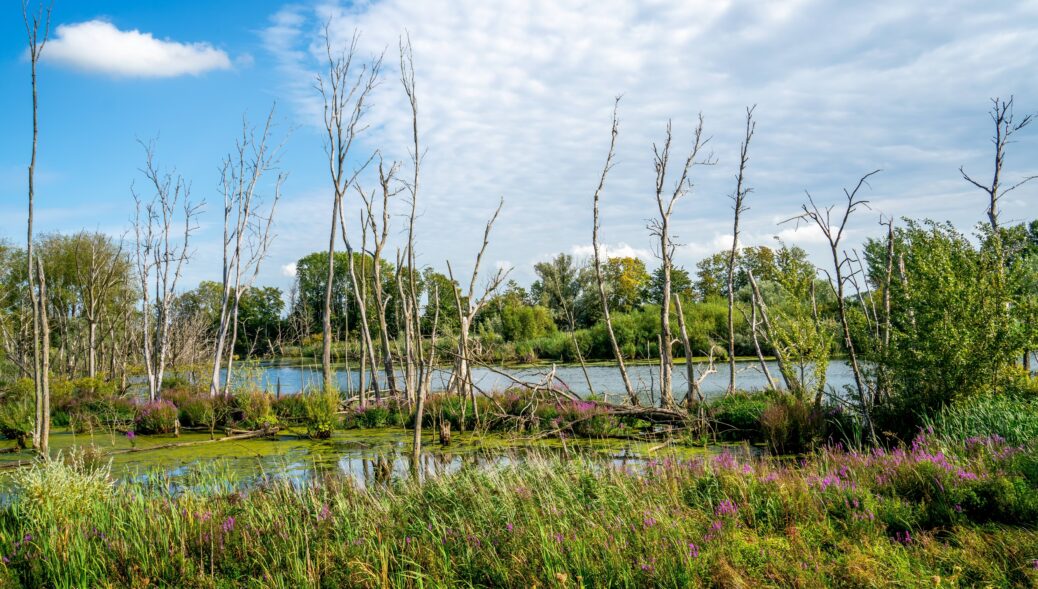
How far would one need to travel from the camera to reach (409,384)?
1269cm

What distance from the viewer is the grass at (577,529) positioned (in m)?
3.94

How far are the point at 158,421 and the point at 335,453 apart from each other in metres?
5.45

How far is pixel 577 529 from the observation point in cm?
458

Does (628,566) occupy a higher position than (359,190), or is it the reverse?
(359,190)

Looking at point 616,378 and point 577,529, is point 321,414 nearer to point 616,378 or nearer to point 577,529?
point 577,529

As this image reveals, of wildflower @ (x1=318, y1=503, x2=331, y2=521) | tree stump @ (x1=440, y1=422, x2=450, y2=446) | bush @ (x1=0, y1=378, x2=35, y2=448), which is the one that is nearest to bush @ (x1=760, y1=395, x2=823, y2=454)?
tree stump @ (x1=440, y1=422, x2=450, y2=446)

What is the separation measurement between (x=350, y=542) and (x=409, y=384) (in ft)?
26.5

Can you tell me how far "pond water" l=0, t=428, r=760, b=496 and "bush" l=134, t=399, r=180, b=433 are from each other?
0.76m

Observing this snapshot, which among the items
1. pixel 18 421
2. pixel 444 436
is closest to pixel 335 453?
pixel 444 436

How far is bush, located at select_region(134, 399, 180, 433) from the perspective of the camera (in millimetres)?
13195

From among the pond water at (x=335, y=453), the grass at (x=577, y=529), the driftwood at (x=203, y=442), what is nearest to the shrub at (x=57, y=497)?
the grass at (x=577, y=529)

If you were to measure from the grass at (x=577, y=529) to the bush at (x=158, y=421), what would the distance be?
7.73 metres

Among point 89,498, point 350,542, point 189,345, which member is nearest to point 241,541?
point 350,542

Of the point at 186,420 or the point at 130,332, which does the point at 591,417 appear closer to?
the point at 186,420
